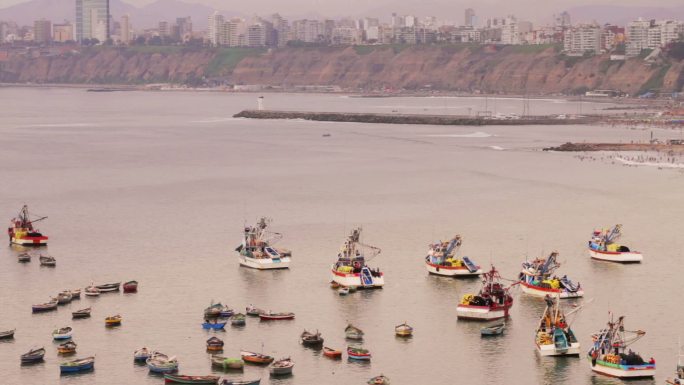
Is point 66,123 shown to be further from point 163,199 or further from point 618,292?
point 618,292

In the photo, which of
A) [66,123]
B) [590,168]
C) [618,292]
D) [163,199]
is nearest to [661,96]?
[66,123]

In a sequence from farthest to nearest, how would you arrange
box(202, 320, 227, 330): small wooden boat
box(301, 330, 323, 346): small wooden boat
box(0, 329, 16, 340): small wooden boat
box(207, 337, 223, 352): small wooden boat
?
1. box(202, 320, 227, 330): small wooden boat
2. box(0, 329, 16, 340): small wooden boat
3. box(301, 330, 323, 346): small wooden boat
4. box(207, 337, 223, 352): small wooden boat

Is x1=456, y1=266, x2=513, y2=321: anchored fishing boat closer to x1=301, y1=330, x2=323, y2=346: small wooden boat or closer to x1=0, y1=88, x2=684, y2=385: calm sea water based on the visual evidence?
x1=0, y1=88, x2=684, y2=385: calm sea water

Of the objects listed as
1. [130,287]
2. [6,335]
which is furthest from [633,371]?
[130,287]

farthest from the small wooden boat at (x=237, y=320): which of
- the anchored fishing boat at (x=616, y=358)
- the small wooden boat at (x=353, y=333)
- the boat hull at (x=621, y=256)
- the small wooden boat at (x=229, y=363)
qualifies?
the boat hull at (x=621, y=256)

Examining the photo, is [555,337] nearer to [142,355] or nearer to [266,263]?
[142,355]

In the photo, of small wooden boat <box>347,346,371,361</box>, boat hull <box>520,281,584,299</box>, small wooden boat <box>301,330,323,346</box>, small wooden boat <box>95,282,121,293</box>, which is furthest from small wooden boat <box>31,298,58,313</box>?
boat hull <box>520,281,584,299</box>
